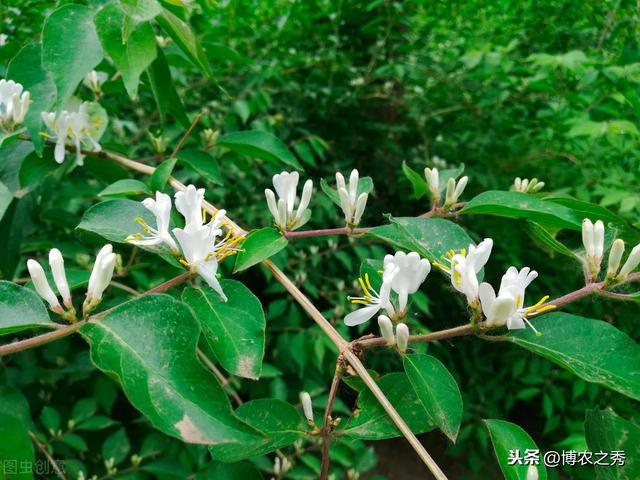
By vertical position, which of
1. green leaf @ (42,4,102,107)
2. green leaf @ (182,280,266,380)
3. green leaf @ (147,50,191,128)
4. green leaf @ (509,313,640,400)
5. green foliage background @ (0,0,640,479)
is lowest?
green foliage background @ (0,0,640,479)

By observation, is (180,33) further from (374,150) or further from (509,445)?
(374,150)

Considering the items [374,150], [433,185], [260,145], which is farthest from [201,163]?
[374,150]

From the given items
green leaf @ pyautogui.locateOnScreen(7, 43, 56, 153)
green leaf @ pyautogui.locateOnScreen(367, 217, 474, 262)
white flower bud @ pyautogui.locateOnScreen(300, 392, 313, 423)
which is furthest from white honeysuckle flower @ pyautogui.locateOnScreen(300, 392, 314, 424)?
green leaf @ pyautogui.locateOnScreen(7, 43, 56, 153)

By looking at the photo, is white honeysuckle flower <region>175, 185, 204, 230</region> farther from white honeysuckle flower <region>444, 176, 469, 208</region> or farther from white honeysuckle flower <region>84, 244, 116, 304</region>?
white honeysuckle flower <region>444, 176, 469, 208</region>

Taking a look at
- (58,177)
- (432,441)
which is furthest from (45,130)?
(432,441)

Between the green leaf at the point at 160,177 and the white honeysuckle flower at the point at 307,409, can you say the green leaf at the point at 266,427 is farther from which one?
the green leaf at the point at 160,177

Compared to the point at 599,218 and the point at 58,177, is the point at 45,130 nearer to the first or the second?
the point at 58,177
